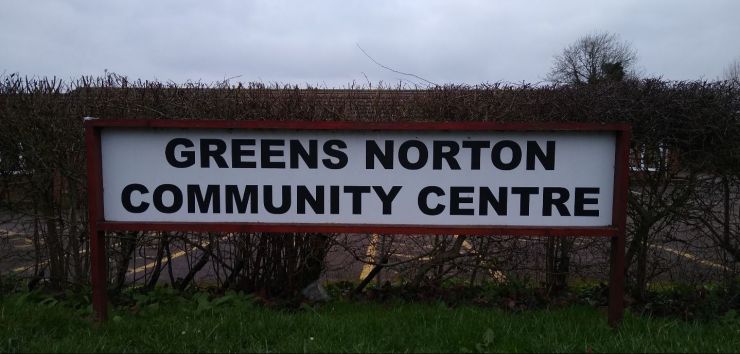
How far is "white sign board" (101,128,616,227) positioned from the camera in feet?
10.1

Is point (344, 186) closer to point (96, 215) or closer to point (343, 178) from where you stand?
point (343, 178)

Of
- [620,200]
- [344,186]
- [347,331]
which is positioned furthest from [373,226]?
[620,200]

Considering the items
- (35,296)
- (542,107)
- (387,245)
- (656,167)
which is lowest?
(35,296)

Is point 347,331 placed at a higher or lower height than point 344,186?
Result: lower

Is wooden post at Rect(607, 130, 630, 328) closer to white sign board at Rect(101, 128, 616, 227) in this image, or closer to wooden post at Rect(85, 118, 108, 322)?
white sign board at Rect(101, 128, 616, 227)

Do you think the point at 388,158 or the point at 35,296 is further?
the point at 35,296

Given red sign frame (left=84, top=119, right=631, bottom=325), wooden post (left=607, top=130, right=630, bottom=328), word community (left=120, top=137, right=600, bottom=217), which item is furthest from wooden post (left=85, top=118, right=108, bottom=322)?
wooden post (left=607, top=130, right=630, bottom=328)

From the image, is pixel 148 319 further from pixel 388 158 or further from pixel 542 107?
pixel 542 107

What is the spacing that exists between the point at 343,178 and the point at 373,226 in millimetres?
354

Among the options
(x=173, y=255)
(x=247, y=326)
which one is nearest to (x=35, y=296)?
(x=173, y=255)

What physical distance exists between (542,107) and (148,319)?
3.41 meters

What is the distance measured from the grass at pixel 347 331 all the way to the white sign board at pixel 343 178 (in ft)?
2.16

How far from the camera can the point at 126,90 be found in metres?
4.28

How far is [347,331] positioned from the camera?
3.06 metres
